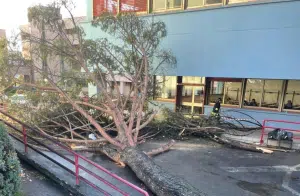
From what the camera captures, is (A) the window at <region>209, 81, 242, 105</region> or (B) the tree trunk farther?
(A) the window at <region>209, 81, 242, 105</region>

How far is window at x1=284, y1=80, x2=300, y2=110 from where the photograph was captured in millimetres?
10604

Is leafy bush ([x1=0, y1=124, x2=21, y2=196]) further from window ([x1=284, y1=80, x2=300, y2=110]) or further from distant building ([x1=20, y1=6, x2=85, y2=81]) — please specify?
window ([x1=284, y1=80, x2=300, y2=110])

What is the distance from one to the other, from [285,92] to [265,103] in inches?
42.2

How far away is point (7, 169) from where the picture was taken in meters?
3.13

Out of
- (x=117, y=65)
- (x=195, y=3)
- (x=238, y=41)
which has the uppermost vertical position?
(x=195, y=3)

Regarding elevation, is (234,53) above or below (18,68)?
above

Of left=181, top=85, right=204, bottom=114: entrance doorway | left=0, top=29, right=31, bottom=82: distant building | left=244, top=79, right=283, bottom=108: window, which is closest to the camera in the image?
left=0, top=29, right=31, bottom=82: distant building

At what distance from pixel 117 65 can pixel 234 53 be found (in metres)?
6.02

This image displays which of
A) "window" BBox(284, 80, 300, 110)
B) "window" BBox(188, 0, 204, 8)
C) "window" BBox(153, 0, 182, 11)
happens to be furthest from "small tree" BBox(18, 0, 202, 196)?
"window" BBox(284, 80, 300, 110)

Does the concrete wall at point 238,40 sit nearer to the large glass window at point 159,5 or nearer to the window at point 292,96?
the large glass window at point 159,5

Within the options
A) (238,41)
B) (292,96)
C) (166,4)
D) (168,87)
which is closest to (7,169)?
(238,41)

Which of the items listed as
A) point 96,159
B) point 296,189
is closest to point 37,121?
point 96,159

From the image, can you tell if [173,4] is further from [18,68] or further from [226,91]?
[18,68]

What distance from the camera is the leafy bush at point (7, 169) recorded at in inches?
119
